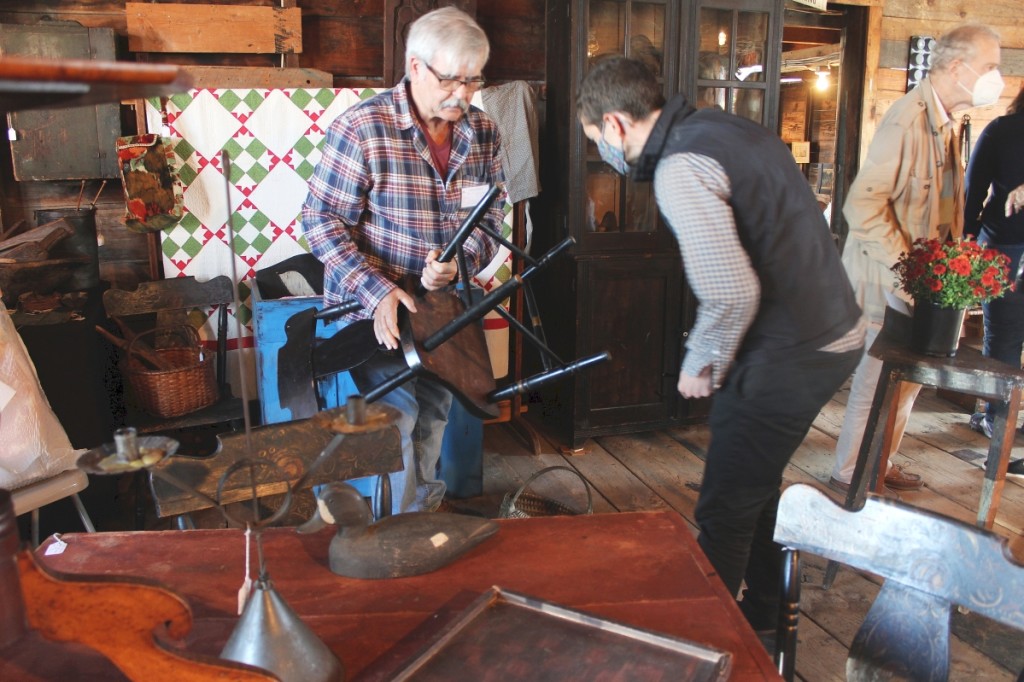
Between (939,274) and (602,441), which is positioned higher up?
(939,274)

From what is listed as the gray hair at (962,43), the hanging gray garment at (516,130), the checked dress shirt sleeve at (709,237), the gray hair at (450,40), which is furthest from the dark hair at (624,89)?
the hanging gray garment at (516,130)

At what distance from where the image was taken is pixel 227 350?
3.67 metres

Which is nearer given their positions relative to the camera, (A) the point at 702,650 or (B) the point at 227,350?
(A) the point at 702,650

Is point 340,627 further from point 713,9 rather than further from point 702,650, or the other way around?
point 713,9

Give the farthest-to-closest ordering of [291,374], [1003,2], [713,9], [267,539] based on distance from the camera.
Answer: [1003,2], [713,9], [291,374], [267,539]

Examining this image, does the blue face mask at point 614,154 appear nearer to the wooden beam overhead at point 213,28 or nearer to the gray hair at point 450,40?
the gray hair at point 450,40

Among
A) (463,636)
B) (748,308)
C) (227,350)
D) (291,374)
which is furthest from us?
(227,350)

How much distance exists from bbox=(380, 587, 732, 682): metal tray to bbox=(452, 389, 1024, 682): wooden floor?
1.41 meters

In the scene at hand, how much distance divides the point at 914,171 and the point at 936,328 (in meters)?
0.78

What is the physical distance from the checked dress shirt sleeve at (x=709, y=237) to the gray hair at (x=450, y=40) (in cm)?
75

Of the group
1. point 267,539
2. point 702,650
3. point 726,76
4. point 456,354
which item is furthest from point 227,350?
point 702,650

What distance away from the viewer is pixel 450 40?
2295mm

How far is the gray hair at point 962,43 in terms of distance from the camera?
→ 2986 mm

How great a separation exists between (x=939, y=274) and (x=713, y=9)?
1931 millimetres
